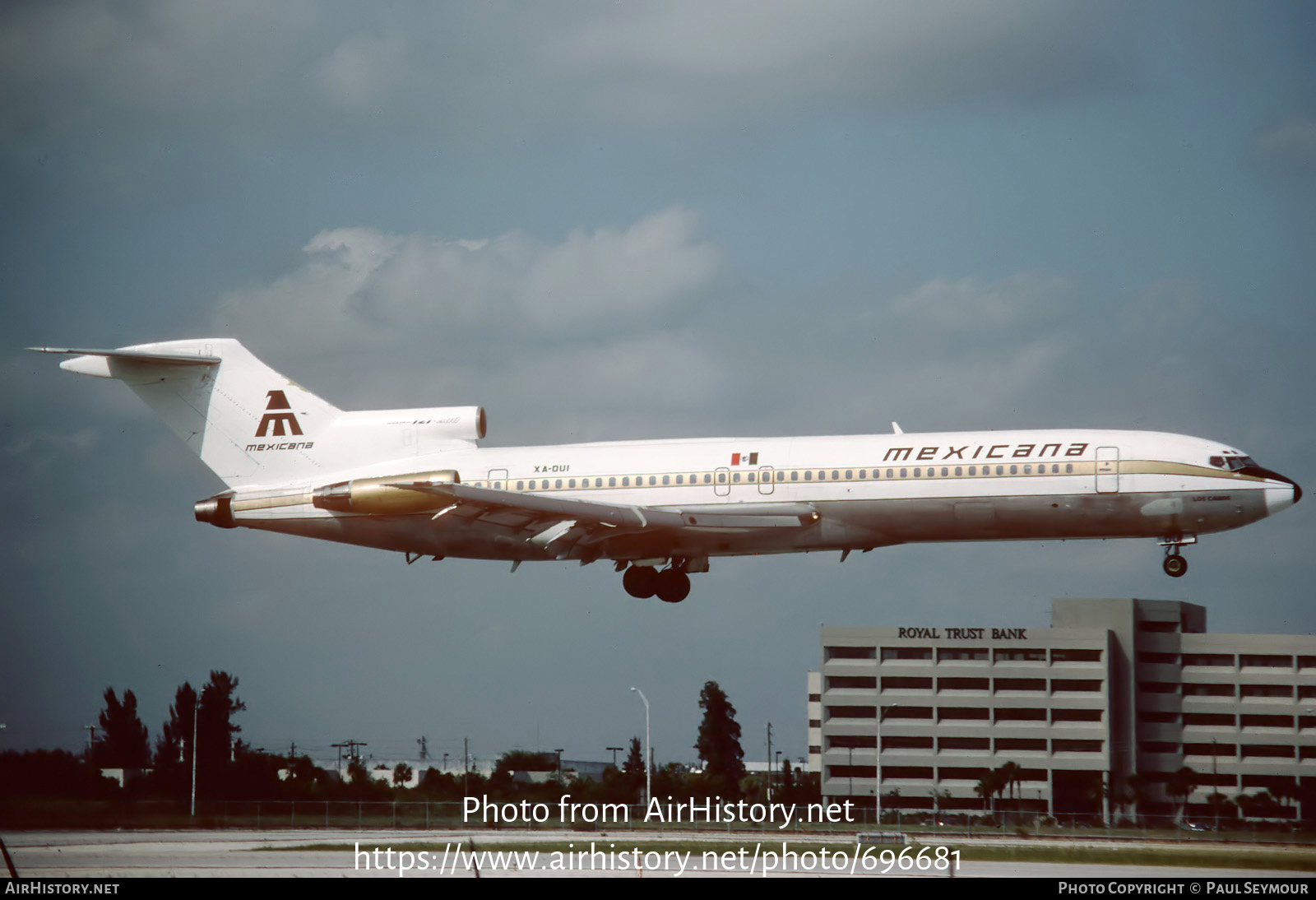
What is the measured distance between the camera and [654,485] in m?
39.5

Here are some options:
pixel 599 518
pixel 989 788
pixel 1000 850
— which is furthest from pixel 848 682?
pixel 599 518

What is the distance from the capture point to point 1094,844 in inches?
1574

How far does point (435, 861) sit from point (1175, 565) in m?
20.7

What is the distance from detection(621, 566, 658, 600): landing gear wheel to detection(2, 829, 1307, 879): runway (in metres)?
7.35

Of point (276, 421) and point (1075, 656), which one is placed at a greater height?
point (276, 421)

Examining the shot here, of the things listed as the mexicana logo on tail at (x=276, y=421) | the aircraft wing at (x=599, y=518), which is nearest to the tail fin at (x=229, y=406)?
the mexicana logo on tail at (x=276, y=421)

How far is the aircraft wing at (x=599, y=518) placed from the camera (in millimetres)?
37781

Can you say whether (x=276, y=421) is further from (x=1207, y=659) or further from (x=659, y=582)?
(x=1207, y=659)

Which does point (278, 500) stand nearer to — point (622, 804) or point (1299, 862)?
point (622, 804)

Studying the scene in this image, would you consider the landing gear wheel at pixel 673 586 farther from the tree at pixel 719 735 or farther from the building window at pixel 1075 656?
the building window at pixel 1075 656

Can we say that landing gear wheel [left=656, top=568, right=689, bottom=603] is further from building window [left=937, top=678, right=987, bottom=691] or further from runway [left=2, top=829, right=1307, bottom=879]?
building window [left=937, top=678, right=987, bottom=691]

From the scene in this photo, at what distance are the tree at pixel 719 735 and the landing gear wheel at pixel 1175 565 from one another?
43.8 metres

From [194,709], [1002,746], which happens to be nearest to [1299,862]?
[194,709]

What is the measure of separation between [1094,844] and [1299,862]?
7857 mm
